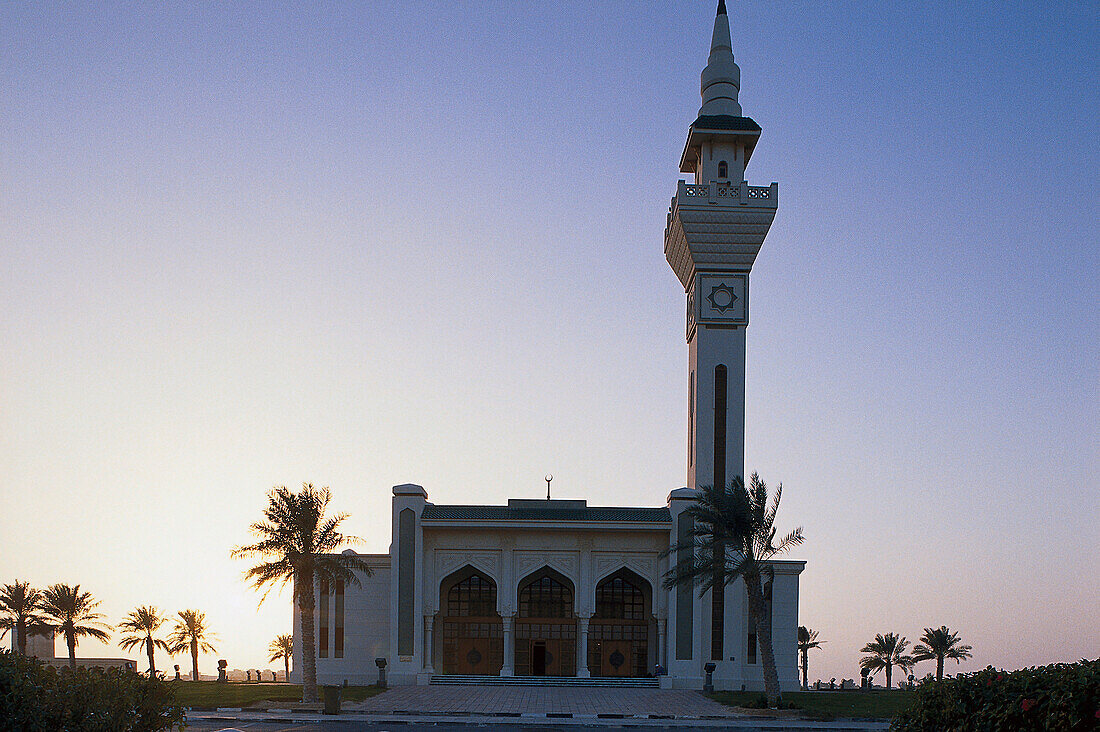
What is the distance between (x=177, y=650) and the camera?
53844 millimetres

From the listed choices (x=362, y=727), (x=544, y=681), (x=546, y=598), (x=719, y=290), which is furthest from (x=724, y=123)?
(x=362, y=727)

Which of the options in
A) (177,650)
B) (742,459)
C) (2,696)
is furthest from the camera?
Answer: (177,650)

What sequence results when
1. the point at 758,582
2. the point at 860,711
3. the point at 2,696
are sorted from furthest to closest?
the point at 758,582 < the point at 860,711 < the point at 2,696

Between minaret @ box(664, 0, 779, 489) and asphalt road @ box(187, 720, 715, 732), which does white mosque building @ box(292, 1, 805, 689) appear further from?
asphalt road @ box(187, 720, 715, 732)

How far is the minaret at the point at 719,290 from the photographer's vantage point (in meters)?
47.9

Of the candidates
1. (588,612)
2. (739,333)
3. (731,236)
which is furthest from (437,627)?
(731,236)

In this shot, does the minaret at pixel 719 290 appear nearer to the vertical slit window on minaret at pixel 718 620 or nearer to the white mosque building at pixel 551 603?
the white mosque building at pixel 551 603

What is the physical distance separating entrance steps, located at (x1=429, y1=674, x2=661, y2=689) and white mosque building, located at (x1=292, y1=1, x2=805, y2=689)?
103mm

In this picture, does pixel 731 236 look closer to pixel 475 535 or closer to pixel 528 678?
pixel 475 535

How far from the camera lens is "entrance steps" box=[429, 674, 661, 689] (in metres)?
43.0

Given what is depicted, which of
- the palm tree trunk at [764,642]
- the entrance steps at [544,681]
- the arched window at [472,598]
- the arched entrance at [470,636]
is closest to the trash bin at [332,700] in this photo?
the palm tree trunk at [764,642]

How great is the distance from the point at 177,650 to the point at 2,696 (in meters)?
45.8

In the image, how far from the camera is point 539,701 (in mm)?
34594

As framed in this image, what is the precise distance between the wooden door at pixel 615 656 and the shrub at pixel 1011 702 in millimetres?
32840
